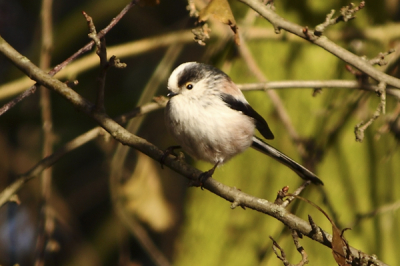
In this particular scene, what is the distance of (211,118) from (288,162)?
0.54 metres

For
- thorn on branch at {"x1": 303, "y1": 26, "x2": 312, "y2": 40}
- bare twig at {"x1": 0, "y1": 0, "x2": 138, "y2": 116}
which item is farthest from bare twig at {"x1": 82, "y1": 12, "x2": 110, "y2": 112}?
thorn on branch at {"x1": 303, "y1": 26, "x2": 312, "y2": 40}

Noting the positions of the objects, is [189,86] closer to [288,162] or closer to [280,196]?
[288,162]

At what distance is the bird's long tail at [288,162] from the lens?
8.98ft

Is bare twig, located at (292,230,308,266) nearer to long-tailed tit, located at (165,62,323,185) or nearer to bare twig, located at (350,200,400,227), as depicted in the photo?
long-tailed tit, located at (165,62,323,185)

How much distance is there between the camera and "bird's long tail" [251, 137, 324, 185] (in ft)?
8.98

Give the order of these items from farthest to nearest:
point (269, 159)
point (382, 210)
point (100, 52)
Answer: point (269, 159)
point (382, 210)
point (100, 52)

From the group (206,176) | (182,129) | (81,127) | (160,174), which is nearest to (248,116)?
(182,129)

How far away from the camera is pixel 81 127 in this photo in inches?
182

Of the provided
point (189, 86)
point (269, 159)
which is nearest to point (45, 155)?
point (189, 86)

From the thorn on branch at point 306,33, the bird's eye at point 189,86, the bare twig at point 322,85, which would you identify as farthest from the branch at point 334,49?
the bird's eye at point 189,86

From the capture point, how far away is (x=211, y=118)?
269 cm

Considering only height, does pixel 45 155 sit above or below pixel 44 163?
above

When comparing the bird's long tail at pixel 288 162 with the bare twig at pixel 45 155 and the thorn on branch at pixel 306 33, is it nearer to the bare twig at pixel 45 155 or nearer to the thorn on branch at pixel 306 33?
the thorn on branch at pixel 306 33

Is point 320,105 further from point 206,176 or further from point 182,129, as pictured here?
point 206,176
